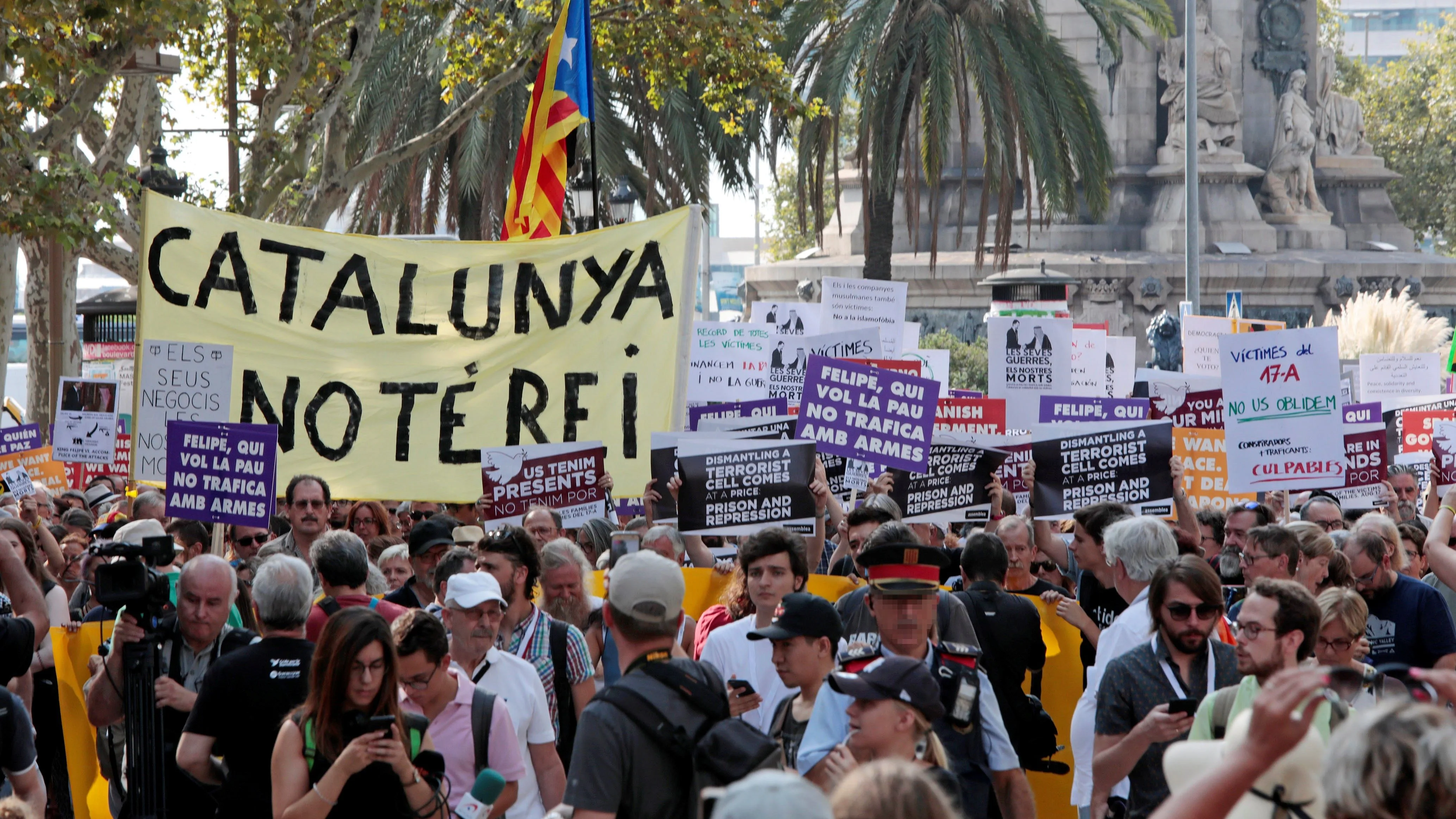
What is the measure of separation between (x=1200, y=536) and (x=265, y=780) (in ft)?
18.1

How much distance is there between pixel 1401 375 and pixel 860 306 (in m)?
5.66

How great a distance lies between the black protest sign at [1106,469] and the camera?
29.4 ft

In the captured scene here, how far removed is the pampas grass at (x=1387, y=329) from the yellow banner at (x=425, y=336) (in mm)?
24365

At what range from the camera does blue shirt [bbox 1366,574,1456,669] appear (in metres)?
6.16

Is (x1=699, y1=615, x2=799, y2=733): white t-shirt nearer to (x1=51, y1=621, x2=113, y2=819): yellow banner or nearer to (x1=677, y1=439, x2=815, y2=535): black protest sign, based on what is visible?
(x1=677, y1=439, x2=815, y2=535): black protest sign

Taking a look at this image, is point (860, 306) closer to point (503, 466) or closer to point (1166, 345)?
point (503, 466)

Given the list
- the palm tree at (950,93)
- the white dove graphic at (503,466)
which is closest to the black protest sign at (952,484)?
the white dove graphic at (503,466)

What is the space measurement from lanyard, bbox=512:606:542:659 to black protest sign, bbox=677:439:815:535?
95.0 inches

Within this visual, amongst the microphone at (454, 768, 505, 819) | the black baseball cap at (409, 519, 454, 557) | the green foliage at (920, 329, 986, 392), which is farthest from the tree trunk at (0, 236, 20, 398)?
the green foliage at (920, 329, 986, 392)

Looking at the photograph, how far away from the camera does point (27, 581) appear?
5977mm

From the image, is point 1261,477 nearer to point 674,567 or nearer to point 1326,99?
point 674,567

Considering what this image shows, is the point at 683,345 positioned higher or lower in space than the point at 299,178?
lower

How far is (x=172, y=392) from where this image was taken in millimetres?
8859

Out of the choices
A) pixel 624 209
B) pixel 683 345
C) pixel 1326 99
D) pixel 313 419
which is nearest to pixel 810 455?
pixel 683 345
